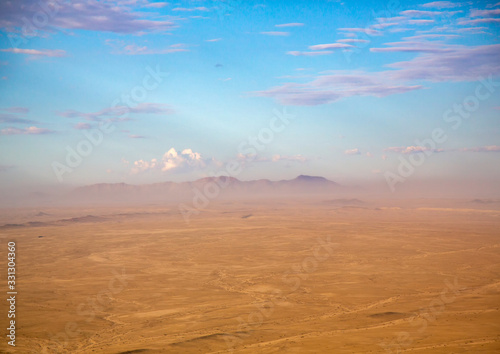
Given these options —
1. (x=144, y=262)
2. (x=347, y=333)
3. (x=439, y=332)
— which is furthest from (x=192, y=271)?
(x=439, y=332)

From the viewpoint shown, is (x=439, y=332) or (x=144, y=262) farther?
(x=144, y=262)

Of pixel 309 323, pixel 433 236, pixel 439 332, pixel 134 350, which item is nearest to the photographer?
pixel 134 350

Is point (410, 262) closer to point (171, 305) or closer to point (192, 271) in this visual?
point (192, 271)

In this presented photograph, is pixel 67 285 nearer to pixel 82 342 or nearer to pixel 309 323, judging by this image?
pixel 82 342

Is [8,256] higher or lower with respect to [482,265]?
higher

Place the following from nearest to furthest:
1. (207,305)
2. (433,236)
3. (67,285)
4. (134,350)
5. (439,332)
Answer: (134,350) → (439,332) → (207,305) → (67,285) → (433,236)

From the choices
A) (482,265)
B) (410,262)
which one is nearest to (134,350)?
(410,262)
